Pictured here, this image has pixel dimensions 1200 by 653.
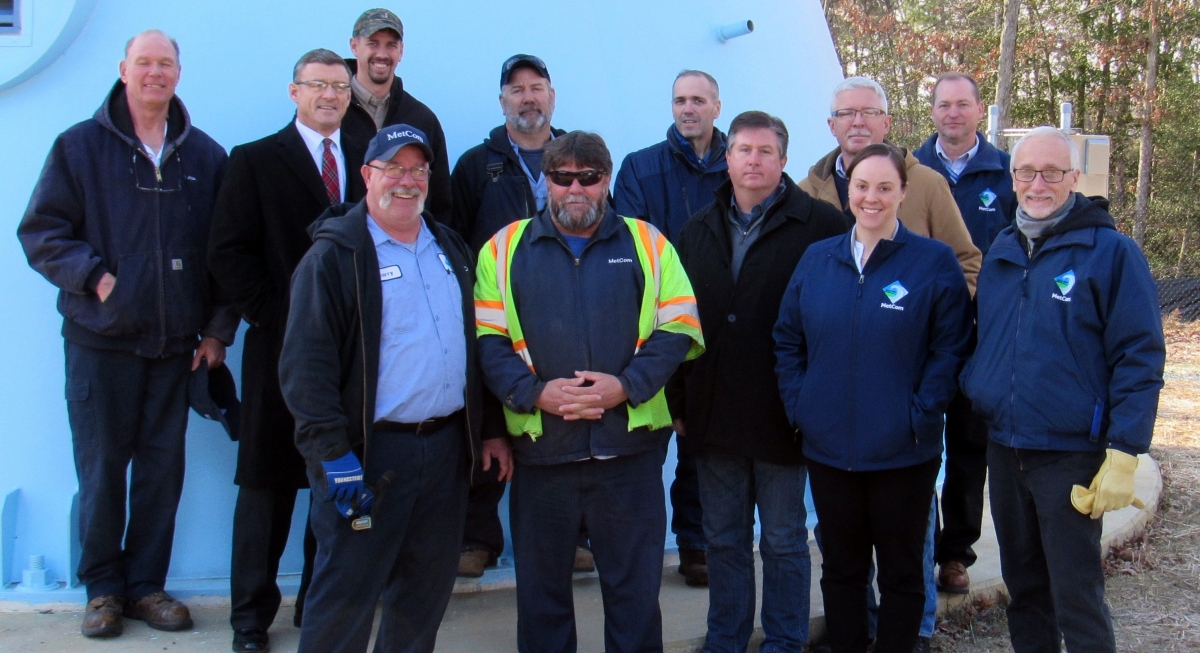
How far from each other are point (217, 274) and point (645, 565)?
177 cm

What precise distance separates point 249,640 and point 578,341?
166cm

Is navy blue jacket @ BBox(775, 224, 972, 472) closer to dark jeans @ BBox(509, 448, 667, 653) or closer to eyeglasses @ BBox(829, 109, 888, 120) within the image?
dark jeans @ BBox(509, 448, 667, 653)

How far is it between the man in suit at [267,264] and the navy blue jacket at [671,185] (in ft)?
3.81

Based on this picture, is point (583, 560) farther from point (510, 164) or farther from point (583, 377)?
point (510, 164)

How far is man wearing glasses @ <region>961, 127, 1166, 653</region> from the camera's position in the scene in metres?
2.71

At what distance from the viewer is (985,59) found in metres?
19.5

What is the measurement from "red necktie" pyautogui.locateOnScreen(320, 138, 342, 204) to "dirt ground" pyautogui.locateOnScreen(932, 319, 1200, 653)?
299 cm

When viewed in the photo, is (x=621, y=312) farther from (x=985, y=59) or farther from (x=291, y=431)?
(x=985, y=59)

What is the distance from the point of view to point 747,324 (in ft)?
10.8

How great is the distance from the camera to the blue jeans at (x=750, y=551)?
3.30 metres

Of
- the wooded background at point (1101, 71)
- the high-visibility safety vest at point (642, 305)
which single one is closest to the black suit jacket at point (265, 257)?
the high-visibility safety vest at point (642, 305)

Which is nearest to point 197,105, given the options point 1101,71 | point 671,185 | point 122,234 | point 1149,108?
point 122,234

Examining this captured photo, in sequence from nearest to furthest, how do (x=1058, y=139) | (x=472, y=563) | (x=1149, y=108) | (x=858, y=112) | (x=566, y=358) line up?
(x=1058, y=139) < (x=566, y=358) < (x=858, y=112) < (x=472, y=563) < (x=1149, y=108)

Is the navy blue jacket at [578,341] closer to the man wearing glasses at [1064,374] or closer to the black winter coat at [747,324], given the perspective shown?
the black winter coat at [747,324]
